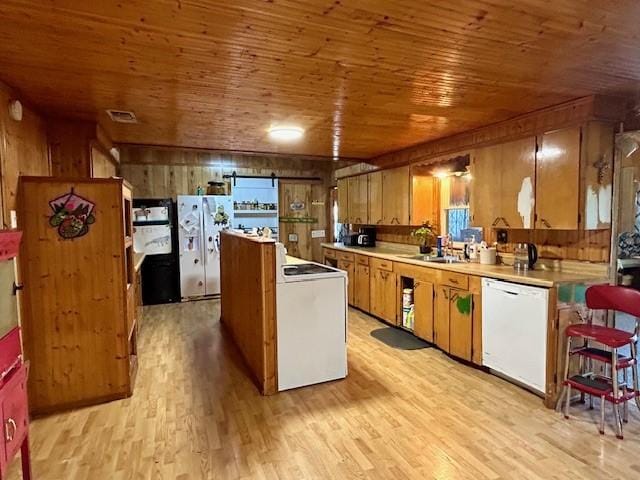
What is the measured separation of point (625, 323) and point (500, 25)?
3.62 m

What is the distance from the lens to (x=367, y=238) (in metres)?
6.29

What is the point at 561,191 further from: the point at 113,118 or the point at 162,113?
the point at 113,118

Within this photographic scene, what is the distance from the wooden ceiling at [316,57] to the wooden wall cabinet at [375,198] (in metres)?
2.12

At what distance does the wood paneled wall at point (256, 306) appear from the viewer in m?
3.17

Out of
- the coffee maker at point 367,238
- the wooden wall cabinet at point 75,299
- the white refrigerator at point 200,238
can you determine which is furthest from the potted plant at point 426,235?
the wooden wall cabinet at point 75,299

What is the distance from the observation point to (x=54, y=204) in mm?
2844

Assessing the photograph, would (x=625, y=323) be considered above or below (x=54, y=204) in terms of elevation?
below

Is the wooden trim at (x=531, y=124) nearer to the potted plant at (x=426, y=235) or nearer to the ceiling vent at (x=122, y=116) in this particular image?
the potted plant at (x=426, y=235)

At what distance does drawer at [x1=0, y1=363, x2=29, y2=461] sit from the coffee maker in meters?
4.90

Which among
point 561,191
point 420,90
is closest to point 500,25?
point 420,90

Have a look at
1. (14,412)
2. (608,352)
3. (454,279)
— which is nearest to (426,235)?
(454,279)

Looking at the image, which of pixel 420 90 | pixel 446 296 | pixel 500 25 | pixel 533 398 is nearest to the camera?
pixel 500 25

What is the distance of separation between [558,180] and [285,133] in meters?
2.56

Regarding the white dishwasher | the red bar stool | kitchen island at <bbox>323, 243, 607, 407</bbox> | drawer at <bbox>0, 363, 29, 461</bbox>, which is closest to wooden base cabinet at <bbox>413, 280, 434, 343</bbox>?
kitchen island at <bbox>323, 243, 607, 407</bbox>
